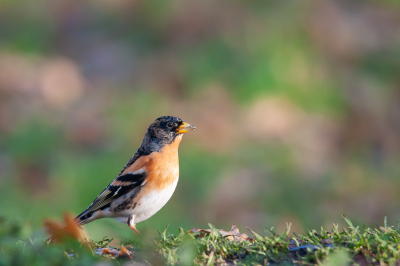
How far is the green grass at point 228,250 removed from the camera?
2.71m

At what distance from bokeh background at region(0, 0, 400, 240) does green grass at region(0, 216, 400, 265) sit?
333 cm

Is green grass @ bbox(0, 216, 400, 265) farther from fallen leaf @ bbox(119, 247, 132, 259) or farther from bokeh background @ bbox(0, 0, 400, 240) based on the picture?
bokeh background @ bbox(0, 0, 400, 240)

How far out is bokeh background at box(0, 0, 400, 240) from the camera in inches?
301

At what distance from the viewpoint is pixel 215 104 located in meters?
9.66

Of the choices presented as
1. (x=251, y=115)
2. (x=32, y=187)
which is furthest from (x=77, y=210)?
(x=251, y=115)

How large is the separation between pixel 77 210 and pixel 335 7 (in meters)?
8.60

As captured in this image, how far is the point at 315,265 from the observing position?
8.90 feet

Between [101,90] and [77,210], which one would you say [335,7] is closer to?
[101,90]

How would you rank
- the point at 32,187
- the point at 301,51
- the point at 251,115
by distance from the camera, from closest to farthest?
the point at 32,187
the point at 251,115
the point at 301,51

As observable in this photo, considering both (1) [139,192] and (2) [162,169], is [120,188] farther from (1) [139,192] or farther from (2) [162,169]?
(2) [162,169]

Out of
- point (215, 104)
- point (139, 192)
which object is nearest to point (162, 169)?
point (139, 192)

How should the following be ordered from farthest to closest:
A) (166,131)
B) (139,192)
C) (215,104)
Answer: (215,104)
(166,131)
(139,192)

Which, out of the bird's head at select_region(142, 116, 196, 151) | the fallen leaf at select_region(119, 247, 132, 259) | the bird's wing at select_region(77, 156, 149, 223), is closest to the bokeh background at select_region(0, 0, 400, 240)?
the bird's wing at select_region(77, 156, 149, 223)

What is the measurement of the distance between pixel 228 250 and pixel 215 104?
6705mm
